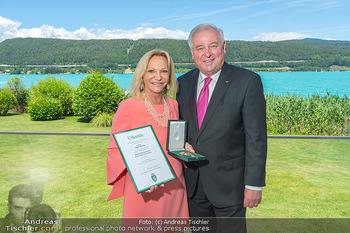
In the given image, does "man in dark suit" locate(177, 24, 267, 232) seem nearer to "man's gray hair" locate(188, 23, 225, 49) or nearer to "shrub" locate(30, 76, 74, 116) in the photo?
"man's gray hair" locate(188, 23, 225, 49)

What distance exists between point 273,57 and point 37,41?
53387mm

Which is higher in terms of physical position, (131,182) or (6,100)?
(131,182)

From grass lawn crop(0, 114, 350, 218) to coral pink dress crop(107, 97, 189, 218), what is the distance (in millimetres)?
2009

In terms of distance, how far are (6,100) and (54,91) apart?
9.74 ft

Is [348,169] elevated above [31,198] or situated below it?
below

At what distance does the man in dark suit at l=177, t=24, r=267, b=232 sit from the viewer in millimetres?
2342

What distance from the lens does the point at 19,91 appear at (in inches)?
662

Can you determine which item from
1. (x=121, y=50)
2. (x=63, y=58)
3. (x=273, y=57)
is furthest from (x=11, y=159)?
(x=63, y=58)

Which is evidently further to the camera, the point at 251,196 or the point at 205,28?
the point at 205,28

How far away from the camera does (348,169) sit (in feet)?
21.2

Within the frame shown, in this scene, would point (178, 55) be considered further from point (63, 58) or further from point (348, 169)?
point (348, 169)

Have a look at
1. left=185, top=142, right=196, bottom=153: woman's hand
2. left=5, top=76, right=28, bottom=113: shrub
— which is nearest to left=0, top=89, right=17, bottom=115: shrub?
left=5, top=76, right=28, bottom=113: shrub

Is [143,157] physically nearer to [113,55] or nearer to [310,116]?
[310,116]

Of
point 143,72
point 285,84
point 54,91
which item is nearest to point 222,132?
point 143,72
